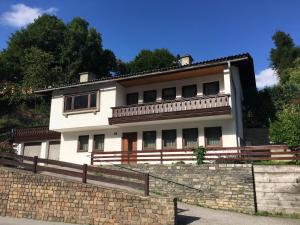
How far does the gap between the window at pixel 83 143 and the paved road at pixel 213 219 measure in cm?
1104

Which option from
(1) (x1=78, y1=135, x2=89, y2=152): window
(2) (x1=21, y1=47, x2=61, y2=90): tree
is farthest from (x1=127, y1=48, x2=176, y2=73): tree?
(1) (x1=78, y1=135, x2=89, y2=152): window

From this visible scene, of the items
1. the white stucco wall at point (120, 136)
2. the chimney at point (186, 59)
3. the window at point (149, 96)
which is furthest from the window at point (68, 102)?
the chimney at point (186, 59)

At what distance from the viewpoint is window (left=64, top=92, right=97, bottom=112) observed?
913 inches

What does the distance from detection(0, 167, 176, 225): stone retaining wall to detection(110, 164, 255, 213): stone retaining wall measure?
4.59 metres

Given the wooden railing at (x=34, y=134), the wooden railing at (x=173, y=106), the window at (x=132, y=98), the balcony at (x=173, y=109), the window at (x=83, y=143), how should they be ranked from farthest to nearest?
1. the wooden railing at (x=34, y=134)
2. the window at (x=83, y=143)
3. the window at (x=132, y=98)
4. the wooden railing at (x=173, y=106)
5. the balcony at (x=173, y=109)

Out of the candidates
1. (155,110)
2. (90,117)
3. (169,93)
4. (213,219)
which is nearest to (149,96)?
(169,93)

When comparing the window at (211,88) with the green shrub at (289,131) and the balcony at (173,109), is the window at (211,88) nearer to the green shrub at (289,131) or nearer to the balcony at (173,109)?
the balcony at (173,109)

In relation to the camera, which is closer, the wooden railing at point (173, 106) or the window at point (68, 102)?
the wooden railing at point (173, 106)

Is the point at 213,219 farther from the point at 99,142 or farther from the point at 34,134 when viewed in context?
the point at 34,134

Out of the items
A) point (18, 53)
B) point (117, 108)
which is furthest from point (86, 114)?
point (18, 53)

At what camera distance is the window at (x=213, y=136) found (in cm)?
1953

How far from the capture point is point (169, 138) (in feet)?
68.9

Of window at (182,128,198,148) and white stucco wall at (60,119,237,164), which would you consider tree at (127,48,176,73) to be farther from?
window at (182,128,198,148)

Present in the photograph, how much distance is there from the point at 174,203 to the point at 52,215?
16.0 ft
